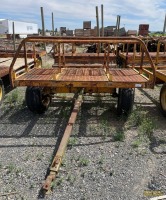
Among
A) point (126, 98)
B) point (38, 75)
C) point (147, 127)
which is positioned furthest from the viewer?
point (38, 75)

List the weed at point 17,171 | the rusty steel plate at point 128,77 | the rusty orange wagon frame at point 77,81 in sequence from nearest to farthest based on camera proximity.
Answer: the weed at point 17,171 → the rusty orange wagon frame at point 77,81 → the rusty steel plate at point 128,77

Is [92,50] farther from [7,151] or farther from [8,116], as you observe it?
[7,151]

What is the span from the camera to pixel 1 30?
61.6m

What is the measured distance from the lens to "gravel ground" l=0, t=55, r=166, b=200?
3.21 meters

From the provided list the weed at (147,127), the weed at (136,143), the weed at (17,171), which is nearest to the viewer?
the weed at (17,171)

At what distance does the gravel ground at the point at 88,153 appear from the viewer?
3211mm

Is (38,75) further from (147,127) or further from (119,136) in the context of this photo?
(147,127)

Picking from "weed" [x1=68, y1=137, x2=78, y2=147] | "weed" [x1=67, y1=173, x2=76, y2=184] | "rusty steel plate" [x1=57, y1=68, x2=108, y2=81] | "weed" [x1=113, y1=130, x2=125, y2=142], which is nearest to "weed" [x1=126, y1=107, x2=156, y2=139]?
"weed" [x1=113, y1=130, x2=125, y2=142]

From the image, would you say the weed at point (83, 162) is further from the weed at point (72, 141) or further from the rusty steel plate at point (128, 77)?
the rusty steel plate at point (128, 77)

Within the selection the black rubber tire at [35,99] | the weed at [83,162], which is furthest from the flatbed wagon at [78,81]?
the weed at [83,162]

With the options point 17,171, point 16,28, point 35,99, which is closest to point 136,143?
point 17,171

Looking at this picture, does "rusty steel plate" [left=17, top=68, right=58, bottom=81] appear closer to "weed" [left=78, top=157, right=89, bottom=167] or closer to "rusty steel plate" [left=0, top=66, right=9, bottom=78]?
"rusty steel plate" [left=0, top=66, right=9, bottom=78]

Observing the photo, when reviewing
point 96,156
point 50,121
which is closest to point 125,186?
point 96,156

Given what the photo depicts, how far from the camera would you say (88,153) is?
4.07 m
